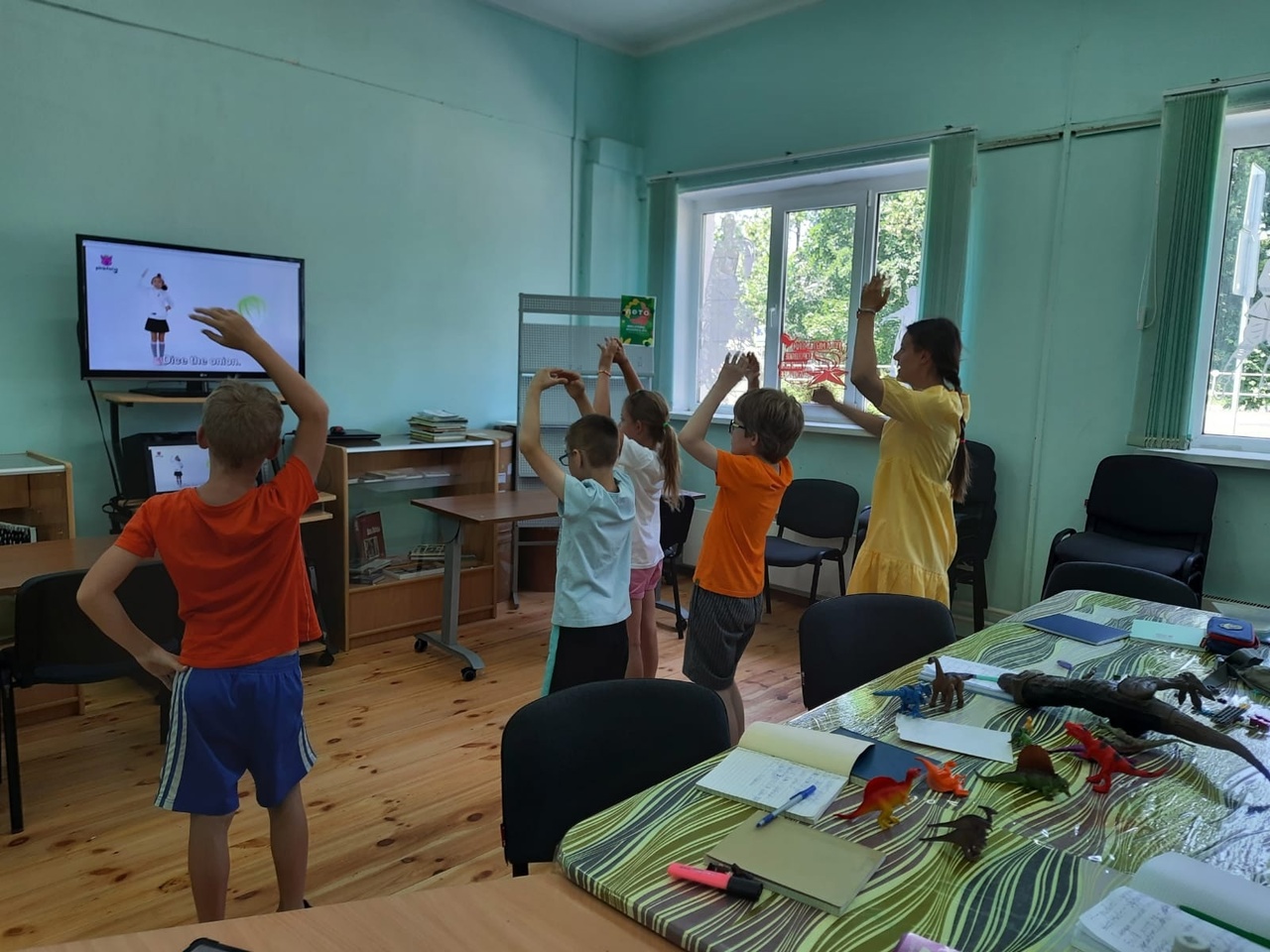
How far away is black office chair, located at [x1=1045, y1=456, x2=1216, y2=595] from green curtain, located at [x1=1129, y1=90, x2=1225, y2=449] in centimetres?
15

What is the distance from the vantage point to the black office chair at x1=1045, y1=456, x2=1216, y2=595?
3436mm

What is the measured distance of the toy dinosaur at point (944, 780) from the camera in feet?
4.13

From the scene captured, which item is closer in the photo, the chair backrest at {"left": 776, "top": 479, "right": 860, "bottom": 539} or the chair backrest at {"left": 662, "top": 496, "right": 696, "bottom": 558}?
the chair backrest at {"left": 662, "top": 496, "right": 696, "bottom": 558}

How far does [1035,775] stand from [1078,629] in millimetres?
954

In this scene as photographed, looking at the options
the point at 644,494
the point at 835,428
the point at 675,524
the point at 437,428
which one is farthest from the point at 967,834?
the point at 835,428

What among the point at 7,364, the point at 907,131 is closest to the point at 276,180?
the point at 7,364

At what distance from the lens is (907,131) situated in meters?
4.42

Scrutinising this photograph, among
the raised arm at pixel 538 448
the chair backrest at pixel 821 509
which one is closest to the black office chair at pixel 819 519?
the chair backrest at pixel 821 509

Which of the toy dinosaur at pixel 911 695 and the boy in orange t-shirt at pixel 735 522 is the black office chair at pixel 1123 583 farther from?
the toy dinosaur at pixel 911 695

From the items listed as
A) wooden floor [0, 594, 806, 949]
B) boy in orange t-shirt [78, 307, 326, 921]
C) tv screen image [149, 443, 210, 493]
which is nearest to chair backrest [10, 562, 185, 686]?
wooden floor [0, 594, 806, 949]

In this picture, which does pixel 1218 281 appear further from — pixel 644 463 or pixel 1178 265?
pixel 644 463

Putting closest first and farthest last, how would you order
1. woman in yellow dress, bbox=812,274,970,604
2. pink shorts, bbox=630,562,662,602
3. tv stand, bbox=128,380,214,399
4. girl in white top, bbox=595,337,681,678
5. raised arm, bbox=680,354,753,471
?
woman in yellow dress, bbox=812,274,970,604, raised arm, bbox=680,354,753,471, girl in white top, bbox=595,337,681,678, pink shorts, bbox=630,562,662,602, tv stand, bbox=128,380,214,399

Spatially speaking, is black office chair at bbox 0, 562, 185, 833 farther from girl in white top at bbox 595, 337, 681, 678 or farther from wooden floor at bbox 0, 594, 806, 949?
girl in white top at bbox 595, 337, 681, 678

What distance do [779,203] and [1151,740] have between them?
435 cm
